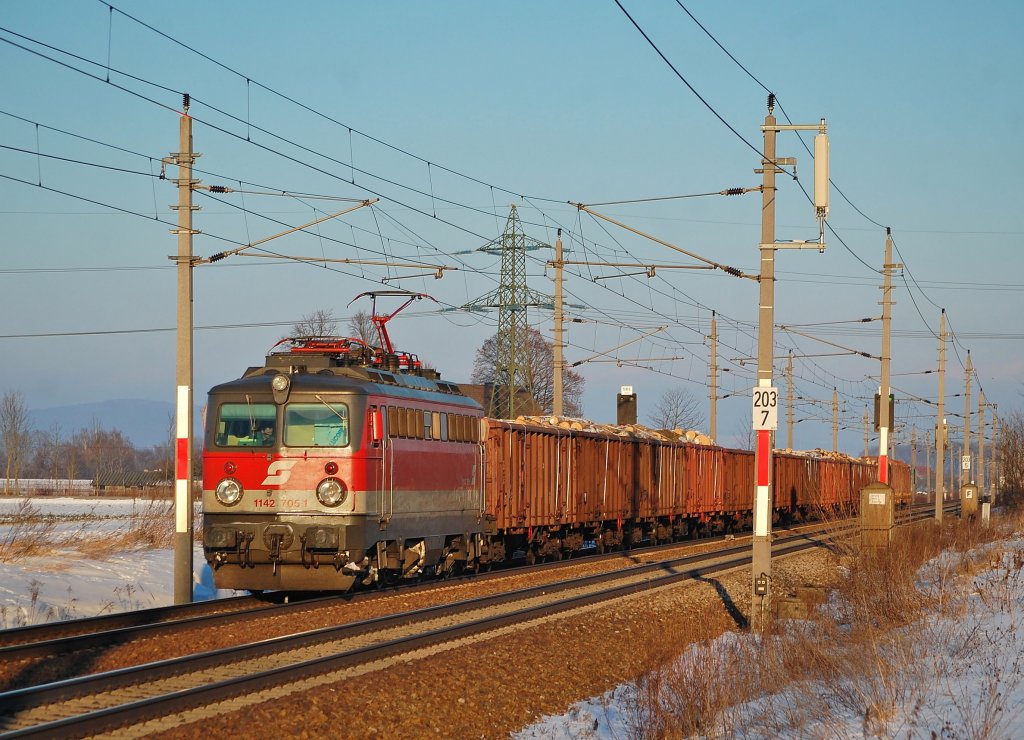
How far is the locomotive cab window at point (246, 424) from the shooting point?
16.9 m

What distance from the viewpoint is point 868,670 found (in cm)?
1112

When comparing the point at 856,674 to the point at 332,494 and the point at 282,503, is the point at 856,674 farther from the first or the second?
the point at 282,503

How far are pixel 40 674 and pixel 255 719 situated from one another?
3.25 meters

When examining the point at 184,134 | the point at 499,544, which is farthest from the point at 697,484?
the point at 184,134

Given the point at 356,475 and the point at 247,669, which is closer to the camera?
the point at 247,669

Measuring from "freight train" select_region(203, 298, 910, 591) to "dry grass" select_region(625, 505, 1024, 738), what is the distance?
5.31 meters

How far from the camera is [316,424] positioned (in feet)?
55.2

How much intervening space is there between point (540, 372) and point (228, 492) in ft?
236

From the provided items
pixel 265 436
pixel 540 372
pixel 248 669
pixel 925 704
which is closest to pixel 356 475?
pixel 265 436

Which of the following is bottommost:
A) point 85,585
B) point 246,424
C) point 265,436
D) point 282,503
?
point 85,585

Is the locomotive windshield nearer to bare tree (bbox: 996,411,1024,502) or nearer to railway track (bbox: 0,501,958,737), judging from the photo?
railway track (bbox: 0,501,958,737)

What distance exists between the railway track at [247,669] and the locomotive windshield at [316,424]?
2.37 meters

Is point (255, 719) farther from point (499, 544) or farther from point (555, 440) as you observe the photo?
point (555, 440)

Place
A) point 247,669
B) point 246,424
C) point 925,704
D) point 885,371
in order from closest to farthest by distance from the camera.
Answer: point 925,704
point 247,669
point 246,424
point 885,371
